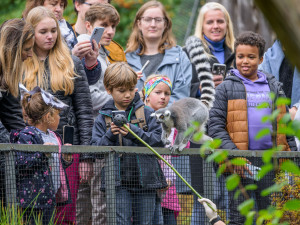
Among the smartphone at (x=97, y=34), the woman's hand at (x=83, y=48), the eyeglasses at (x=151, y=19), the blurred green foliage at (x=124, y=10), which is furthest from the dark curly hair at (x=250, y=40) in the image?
the blurred green foliage at (x=124, y=10)

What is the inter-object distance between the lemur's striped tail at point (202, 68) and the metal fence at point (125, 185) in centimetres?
75

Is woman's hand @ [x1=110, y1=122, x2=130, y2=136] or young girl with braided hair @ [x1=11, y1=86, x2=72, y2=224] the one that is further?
woman's hand @ [x1=110, y1=122, x2=130, y2=136]

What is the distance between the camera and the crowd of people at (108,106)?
431 cm

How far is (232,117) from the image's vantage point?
5.14m

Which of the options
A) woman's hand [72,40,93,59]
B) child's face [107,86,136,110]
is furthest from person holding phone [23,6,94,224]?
child's face [107,86,136,110]

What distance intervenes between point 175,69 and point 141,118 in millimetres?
1489

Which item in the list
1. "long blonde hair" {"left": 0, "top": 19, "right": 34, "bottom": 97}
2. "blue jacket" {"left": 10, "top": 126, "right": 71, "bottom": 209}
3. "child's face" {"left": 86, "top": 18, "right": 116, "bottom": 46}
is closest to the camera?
"blue jacket" {"left": 10, "top": 126, "right": 71, "bottom": 209}

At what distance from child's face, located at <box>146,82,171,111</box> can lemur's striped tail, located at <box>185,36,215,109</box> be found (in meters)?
0.35

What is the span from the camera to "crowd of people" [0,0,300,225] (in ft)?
14.1

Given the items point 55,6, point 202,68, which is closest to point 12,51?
point 55,6

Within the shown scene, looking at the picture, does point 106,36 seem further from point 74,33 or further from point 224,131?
point 224,131

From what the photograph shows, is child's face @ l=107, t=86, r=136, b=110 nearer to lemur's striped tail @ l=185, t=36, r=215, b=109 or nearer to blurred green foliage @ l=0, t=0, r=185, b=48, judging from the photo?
lemur's striped tail @ l=185, t=36, r=215, b=109

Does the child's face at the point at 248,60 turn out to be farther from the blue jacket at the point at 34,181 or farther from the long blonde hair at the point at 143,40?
the blue jacket at the point at 34,181

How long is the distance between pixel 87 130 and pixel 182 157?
0.89 meters
